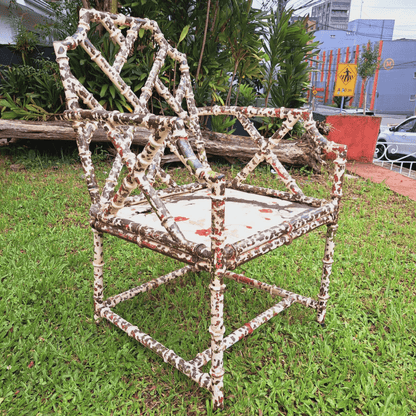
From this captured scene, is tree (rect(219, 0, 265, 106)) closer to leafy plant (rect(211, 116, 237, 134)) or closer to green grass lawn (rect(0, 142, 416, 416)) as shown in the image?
leafy plant (rect(211, 116, 237, 134))

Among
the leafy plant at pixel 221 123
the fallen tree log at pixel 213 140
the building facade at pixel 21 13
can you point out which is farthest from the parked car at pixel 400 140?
the building facade at pixel 21 13

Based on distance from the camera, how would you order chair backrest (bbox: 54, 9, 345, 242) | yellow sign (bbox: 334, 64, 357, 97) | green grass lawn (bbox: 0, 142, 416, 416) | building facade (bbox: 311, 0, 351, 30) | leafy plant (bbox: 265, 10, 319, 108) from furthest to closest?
building facade (bbox: 311, 0, 351, 30)
yellow sign (bbox: 334, 64, 357, 97)
leafy plant (bbox: 265, 10, 319, 108)
green grass lawn (bbox: 0, 142, 416, 416)
chair backrest (bbox: 54, 9, 345, 242)

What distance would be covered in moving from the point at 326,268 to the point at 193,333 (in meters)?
0.66

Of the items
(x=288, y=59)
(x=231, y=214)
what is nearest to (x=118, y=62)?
(x=231, y=214)

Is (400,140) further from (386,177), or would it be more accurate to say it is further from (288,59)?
(288,59)

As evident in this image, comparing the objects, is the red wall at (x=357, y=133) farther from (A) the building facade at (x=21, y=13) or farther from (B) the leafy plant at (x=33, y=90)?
(A) the building facade at (x=21, y=13)

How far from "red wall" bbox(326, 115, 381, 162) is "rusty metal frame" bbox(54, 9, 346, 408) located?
152 inches

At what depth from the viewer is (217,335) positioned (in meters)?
1.10

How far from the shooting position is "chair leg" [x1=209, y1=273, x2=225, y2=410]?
103 centimetres

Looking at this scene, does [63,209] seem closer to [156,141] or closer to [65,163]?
[65,163]

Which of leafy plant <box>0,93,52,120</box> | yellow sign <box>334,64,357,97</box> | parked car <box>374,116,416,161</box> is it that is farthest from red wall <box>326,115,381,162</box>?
yellow sign <box>334,64,357,97</box>

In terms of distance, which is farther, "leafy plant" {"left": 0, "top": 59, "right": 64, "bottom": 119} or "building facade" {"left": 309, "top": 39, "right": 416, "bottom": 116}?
"building facade" {"left": 309, "top": 39, "right": 416, "bottom": 116}

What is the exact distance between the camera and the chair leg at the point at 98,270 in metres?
1.47

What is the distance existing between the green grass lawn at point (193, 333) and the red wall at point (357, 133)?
2.57 meters
